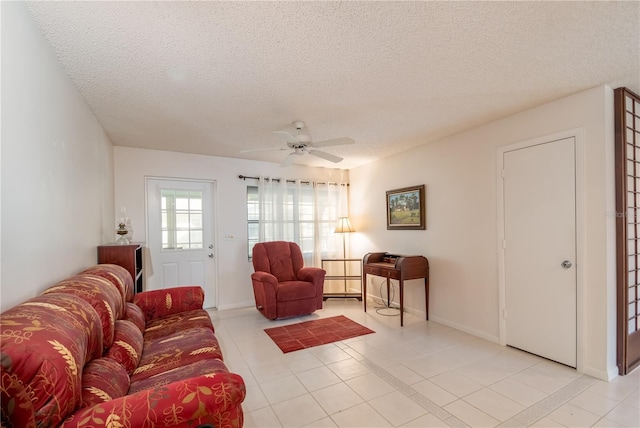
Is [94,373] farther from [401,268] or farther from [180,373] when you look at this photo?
[401,268]

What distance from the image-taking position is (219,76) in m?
2.19

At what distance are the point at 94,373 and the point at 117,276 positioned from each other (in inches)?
43.5

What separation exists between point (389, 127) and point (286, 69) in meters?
1.64

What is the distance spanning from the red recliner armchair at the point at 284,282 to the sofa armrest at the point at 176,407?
108 inches

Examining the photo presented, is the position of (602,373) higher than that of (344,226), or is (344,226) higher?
(344,226)

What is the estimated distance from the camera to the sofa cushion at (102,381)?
117cm

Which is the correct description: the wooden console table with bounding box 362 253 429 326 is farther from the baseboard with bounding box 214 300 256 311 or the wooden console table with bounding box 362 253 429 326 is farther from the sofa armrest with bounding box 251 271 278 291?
the baseboard with bounding box 214 300 256 311

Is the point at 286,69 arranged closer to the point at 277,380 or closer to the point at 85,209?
the point at 85,209

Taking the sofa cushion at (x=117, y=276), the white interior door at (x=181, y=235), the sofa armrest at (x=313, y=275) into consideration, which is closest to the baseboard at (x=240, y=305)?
the white interior door at (x=181, y=235)

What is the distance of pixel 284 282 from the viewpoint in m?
4.30

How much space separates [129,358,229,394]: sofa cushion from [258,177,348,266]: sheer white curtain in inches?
120

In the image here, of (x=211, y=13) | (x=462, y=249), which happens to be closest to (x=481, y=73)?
(x=211, y=13)

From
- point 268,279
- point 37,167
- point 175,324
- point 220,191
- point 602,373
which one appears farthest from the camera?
point 220,191

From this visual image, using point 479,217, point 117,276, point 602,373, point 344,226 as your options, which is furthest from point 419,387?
point 344,226
